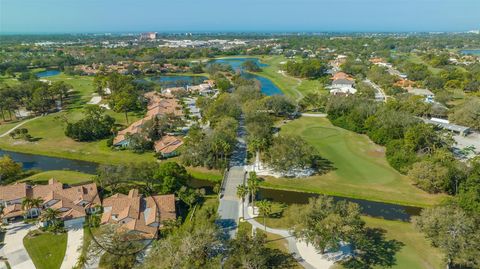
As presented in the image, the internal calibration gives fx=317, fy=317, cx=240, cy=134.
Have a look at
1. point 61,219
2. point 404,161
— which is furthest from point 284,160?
point 61,219

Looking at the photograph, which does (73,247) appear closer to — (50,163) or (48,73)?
(50,163)

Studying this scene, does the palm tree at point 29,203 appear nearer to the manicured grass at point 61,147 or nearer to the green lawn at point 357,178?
the manicured grass at point 61,147

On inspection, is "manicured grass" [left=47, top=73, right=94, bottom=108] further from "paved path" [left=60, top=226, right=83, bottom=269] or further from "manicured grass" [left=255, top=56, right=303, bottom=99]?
"manicured grass" [left=255, top=56, right=303, bottom=99]

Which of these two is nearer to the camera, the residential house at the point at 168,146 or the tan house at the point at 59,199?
the tan house at the point at 59,199

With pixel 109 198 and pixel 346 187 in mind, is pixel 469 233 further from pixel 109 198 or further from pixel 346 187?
pixel 109 198

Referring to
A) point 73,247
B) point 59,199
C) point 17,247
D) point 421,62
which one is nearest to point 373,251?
point 73,247

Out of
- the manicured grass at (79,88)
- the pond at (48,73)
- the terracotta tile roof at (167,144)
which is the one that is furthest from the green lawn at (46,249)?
the pond at (48,73)

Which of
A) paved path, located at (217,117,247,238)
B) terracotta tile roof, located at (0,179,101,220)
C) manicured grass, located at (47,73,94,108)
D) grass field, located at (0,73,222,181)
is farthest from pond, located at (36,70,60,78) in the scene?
terracotta tile roof, located at (0,179,101,220)
